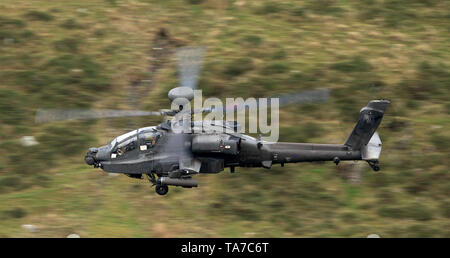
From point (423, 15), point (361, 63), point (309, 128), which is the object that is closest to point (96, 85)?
point (309, 128)

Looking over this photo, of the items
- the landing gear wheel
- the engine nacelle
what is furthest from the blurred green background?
the engine nacelle

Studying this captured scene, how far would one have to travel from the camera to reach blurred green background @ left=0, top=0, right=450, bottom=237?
80.8 feet

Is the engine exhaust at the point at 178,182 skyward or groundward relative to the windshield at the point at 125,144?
groundward

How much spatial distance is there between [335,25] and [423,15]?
497 cm

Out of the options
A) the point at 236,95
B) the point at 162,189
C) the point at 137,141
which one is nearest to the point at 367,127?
the point at 162,189

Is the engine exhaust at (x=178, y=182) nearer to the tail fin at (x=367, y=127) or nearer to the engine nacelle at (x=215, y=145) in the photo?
the engine nacelle at (x=215, y=145)

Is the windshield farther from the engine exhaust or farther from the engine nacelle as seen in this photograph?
the engine nacelle

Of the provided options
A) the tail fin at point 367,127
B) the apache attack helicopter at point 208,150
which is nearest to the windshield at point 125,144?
the apache attack helicopter at point 208,150

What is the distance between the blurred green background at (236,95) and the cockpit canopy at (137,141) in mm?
2207

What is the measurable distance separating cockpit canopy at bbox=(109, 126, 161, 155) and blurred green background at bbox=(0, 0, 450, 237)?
221 cm

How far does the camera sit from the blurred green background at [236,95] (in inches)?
970

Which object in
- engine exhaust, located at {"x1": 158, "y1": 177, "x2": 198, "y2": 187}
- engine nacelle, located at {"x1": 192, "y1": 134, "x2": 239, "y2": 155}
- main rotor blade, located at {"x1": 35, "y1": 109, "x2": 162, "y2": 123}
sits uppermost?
main rotor blade, located at {"x1": 35, "y1": 109, "x2": 162, "y2": 123}

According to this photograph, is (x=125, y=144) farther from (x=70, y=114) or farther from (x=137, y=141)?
(x=70, y=114)
